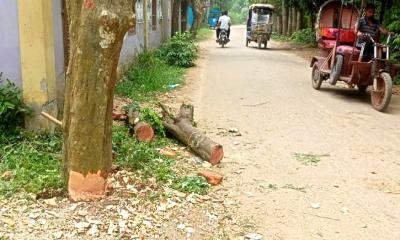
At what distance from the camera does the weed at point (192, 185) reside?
480cm

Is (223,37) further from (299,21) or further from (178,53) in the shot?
(178,53)

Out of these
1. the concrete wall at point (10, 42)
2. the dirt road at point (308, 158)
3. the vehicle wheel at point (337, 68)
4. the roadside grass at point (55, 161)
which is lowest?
the dirt road at point (308, 158)

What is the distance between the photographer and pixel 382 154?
625cm

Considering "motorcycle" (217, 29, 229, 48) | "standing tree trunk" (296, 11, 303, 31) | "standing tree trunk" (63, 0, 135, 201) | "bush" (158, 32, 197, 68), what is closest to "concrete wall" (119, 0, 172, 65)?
"bush" (158, 32, 197, 68)

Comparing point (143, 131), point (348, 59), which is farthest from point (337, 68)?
point (143, 131)

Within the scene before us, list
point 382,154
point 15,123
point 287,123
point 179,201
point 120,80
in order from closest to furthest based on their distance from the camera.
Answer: point 179,201 → point 15,123 → point 382,154 → point 287,123 → point 120,80

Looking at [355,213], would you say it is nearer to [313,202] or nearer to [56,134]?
[313,202]

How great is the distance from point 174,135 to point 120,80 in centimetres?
438

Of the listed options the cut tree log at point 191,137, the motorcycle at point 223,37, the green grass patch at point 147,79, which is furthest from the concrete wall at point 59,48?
the motorcycle at point 223,37

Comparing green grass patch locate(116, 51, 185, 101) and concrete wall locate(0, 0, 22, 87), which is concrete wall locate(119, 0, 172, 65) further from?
concrete wall locate(0, 0, 22, 87)

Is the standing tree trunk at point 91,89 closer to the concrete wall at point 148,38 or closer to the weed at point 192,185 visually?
the weed at point 192,185

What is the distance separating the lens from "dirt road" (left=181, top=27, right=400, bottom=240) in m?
4.34

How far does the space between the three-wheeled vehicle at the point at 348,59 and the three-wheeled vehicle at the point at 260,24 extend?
1226cm

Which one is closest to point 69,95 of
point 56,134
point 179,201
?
point 179,201
